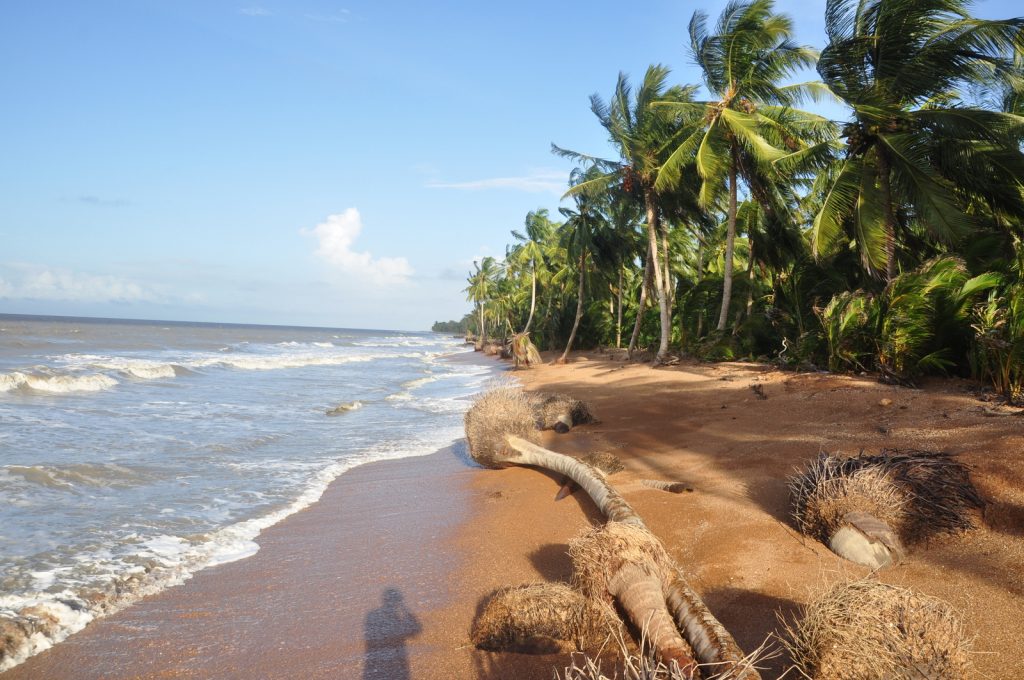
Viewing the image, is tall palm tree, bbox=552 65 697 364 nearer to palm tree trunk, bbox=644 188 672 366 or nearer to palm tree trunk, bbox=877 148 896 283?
palm tree trunk, bbox=644 188 672 366

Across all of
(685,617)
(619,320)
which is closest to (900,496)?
(685,617)

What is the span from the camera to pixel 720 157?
17359 millimetres

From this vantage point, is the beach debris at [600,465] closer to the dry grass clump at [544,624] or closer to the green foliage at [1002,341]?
the dry grass clump at [544,624]

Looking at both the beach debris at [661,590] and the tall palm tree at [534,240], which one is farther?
the tall palm tree at [534,240]

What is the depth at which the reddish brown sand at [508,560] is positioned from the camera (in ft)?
12.4

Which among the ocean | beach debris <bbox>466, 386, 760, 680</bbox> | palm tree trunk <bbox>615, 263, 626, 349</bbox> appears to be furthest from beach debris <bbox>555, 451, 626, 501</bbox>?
palm tree trunk <bbox>615, 263, 626, 349</bbox>

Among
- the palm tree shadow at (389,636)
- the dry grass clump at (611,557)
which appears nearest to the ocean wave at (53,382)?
the palm tree shadow at (389,636)

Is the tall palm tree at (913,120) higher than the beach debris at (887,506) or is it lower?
higher

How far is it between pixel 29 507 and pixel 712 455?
8.07 m

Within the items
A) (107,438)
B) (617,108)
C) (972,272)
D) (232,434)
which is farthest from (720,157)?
(107,438)

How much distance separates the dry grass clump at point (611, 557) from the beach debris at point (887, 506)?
5.09 ft

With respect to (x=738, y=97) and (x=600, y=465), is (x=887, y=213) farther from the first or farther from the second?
(x=600, y=465)

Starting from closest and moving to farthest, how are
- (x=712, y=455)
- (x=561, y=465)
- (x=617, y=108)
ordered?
(x=561, y=465) < (x=712, y=455) < (x=617, y=108)

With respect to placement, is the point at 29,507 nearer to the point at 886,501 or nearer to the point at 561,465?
the point at 561,465
